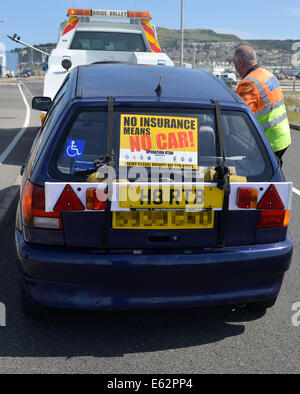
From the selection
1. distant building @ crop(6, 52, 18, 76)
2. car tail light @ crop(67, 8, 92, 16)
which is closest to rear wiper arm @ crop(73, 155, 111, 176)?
car tail light @ crop(67, 8, 92, 16)

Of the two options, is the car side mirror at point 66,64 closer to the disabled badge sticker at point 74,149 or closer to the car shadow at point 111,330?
the car shadow at point 111,330

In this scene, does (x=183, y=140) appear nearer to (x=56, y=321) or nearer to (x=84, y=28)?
(x=56, y=321)

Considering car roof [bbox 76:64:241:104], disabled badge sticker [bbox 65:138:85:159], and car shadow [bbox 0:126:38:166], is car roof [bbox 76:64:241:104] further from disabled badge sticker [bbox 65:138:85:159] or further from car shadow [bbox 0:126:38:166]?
car shadow [bbox 0:126:38:166]

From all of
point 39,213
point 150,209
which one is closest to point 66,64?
point 39,213

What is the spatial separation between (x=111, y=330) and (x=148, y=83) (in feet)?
5.76

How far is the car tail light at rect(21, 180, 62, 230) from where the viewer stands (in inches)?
132

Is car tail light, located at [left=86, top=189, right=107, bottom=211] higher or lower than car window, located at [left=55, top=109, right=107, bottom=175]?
lower

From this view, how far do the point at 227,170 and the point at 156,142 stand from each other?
48 centimetres

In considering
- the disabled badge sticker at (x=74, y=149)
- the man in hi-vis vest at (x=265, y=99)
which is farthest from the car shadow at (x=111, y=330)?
the man in hi-vis vest at (x=265, y=99)

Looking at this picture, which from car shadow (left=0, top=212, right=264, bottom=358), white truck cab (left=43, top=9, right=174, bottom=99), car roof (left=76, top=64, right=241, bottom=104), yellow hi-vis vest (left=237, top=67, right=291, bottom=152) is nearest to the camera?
car shadow (left=0, top=212, right=264, bottom=358)

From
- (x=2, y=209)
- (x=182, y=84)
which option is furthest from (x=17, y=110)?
(x=182, y=84)

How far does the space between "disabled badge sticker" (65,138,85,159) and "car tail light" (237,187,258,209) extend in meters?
1.04

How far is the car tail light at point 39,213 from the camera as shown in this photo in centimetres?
336

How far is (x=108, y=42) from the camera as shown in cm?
1209
